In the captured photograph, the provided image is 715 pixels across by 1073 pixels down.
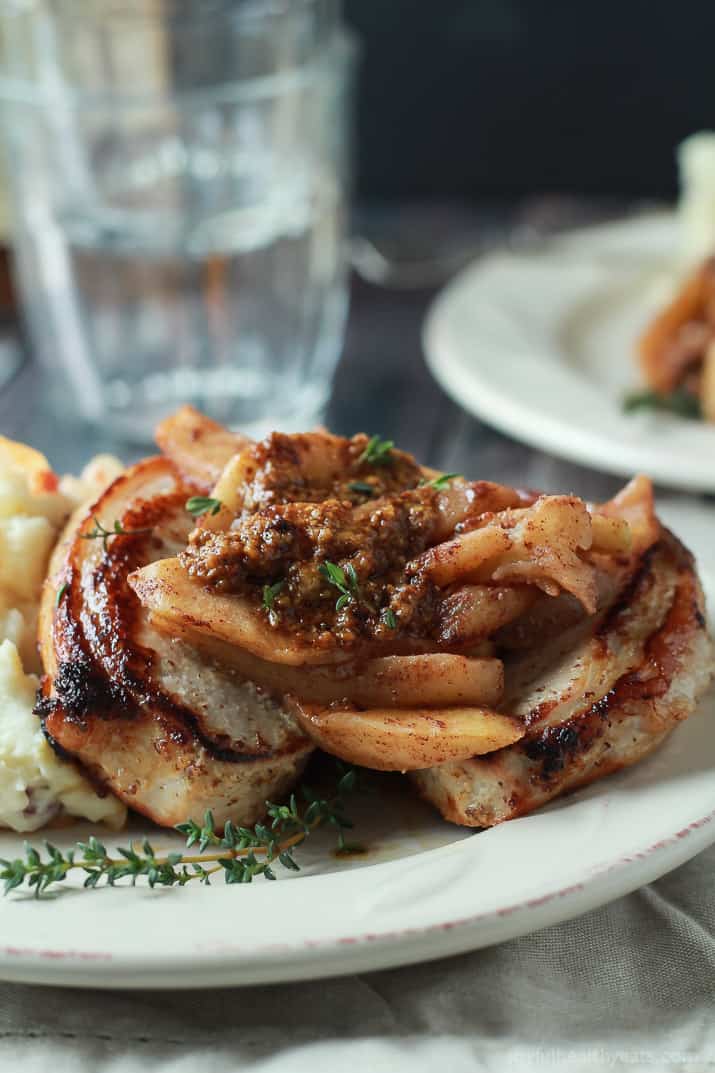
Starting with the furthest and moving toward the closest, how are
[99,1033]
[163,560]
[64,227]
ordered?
[64,227] → [163,560] → [99,1033]

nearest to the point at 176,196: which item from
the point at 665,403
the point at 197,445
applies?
the point at 665,403

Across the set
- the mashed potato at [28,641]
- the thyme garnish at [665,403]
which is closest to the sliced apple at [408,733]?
the mashed potato at [28,641]

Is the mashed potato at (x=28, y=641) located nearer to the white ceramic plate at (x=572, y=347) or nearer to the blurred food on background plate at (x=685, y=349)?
the white ceramic plate at (x=572, y=347)

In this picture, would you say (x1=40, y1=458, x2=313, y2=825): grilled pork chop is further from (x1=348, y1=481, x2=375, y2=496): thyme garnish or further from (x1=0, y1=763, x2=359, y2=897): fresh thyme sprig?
(x1=348, y1=481, x2=375, y2=496): thyme garnish

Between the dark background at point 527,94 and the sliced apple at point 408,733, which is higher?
the sliced apple at point 408,733

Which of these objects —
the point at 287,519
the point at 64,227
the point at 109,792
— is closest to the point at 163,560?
the point at 287,519

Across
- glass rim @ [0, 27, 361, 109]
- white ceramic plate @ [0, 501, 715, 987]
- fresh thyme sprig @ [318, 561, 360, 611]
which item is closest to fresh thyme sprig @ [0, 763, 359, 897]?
white ceramic plate @ [0, 501, 715, 987]

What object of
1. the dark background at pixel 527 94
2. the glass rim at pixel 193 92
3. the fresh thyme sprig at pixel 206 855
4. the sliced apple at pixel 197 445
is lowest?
the dark background at pixel 527 94

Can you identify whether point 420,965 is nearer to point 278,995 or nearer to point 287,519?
point 278,995
